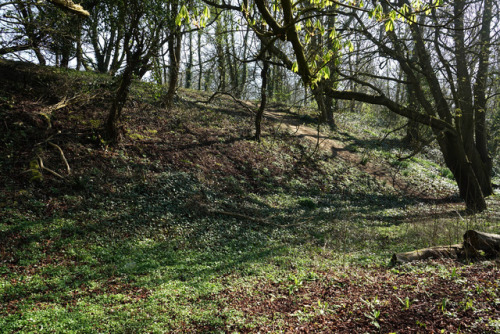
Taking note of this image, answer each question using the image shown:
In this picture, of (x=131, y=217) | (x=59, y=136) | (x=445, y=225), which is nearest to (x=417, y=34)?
(x=445, y=225)

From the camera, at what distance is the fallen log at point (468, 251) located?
5821 millimetres

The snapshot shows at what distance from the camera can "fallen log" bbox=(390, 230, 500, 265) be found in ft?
19.1

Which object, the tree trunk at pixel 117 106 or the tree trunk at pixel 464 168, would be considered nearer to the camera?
the tree trunk at pixel 117 106

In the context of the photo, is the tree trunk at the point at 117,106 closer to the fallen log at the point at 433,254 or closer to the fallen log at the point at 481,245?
the fallen log at the point at 433,254

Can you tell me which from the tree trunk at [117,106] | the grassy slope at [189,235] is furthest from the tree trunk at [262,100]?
the tree trunk at [117,106]

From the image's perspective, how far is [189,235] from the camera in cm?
780

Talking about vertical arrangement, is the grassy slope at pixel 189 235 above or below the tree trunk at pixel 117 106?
below

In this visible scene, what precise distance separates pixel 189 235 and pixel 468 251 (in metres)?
5.95

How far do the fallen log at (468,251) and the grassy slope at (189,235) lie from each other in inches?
22.4

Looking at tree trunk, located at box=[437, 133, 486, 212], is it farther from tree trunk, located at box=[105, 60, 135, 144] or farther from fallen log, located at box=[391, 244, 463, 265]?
tree trunk, located at box=[105, 60, 135, 144]

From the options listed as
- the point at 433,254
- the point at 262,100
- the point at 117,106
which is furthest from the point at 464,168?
the point at 117,106

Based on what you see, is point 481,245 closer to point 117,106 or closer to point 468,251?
point 468,251

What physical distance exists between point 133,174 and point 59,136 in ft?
7.59

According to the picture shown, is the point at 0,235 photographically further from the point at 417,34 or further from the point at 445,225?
the point at 417,34
